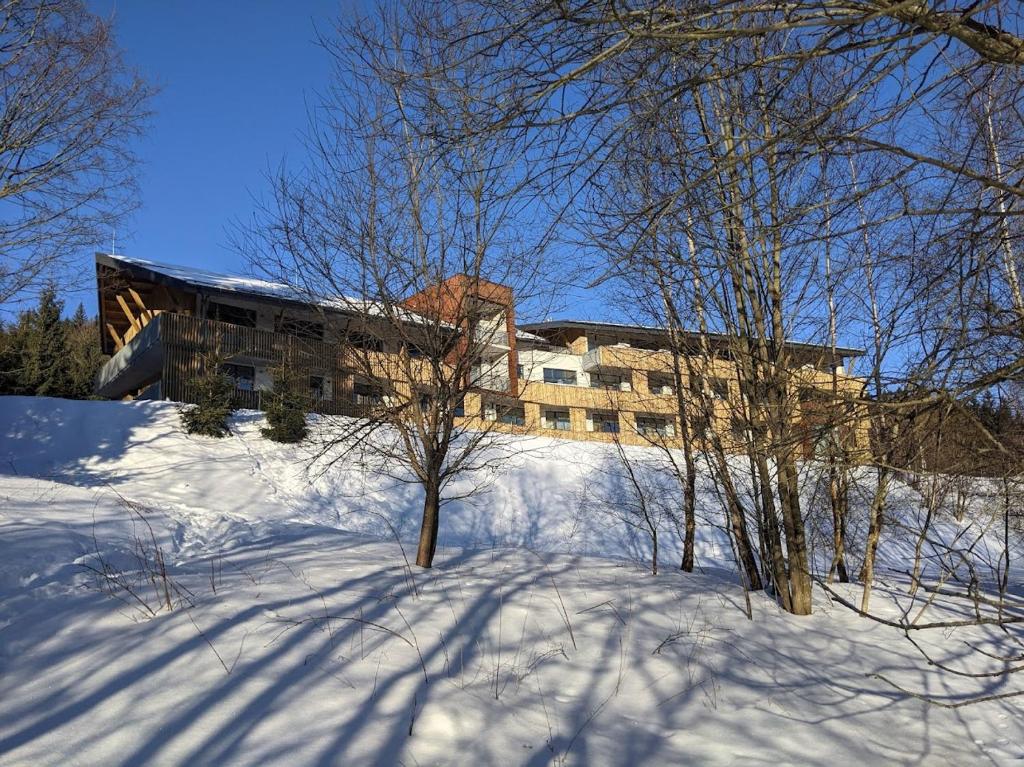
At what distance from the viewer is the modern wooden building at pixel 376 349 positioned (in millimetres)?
8219

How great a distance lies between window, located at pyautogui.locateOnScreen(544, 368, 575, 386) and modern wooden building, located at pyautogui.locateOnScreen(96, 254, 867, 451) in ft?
0.20

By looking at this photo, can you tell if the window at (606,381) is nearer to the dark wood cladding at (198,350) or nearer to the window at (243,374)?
the dark wood cladding at (198,350)

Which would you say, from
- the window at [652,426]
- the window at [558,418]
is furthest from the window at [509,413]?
the window at [558,418]

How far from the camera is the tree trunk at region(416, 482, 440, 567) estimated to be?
23.9 ft

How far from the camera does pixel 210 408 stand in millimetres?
17516

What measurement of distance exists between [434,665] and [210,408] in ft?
49.3

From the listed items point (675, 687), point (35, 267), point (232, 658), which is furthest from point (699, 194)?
point (35, 267)

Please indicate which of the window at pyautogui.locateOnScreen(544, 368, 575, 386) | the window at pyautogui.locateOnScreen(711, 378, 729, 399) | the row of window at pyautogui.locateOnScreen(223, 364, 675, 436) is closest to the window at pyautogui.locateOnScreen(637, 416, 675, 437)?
the row of window at pyautogui.locateOnScreen(223, 364, 675, 436)

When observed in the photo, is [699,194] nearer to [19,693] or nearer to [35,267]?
[19,693]

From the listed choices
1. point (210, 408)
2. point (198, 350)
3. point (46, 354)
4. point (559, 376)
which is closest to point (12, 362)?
point (46, 354)

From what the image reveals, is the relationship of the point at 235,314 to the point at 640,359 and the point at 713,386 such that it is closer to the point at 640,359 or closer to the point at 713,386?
the point at 640,359

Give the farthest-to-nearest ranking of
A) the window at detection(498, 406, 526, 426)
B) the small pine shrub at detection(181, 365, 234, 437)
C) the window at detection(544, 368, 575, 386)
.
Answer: the window at detection(544, 368, 575, 386)
the small pine shrub at detection(181, 365, 234, 437)
the window at detection(498, 406, 526, 426)

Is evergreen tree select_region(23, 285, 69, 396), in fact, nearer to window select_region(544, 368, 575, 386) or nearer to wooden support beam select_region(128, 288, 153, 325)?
wooden support beam select_region(128, 288, 153, 325)

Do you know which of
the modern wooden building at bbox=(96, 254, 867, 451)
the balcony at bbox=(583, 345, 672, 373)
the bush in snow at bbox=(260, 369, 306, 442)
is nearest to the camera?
the modern wooden building at bbox=(96, 254, 867, 451)
